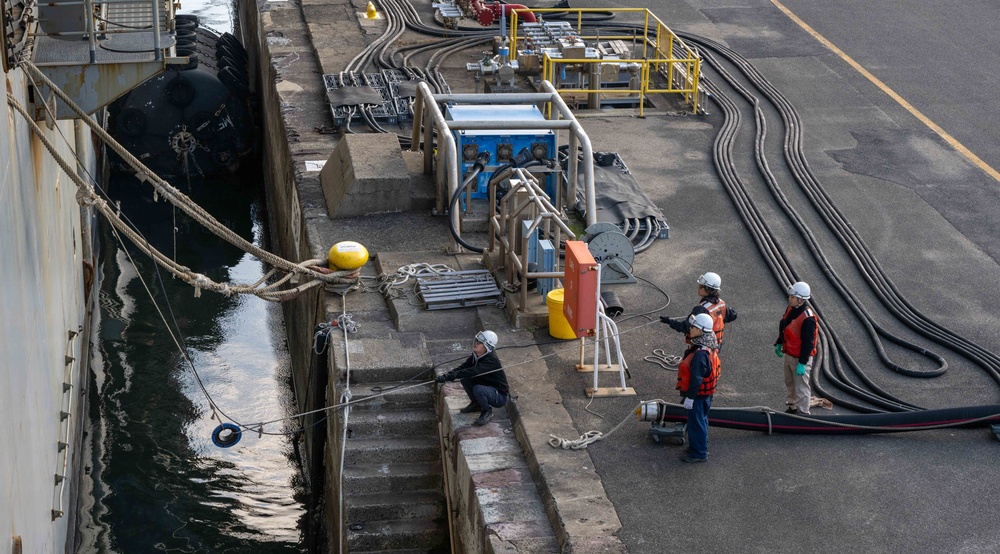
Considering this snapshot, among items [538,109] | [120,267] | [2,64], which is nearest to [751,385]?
[538,109]

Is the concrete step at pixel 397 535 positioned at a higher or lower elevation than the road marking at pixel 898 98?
lower

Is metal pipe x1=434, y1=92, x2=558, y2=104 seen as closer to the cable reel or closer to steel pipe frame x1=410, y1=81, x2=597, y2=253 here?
steel pipe frame x1=410, y1=81, x2=597, y2=253

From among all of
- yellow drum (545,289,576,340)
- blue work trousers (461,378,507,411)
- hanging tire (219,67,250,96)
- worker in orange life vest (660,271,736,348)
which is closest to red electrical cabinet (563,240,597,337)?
yellow drum (545,289,576,340)

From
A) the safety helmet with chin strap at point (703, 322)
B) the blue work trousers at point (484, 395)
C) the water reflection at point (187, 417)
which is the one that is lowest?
the water reflection at point (187, 417)

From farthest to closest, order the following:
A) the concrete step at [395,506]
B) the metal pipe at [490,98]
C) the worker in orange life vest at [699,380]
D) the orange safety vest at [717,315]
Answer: the metal pipe at [490,98]
the concrete step at [395,506]
the orange safety vest at [717,315]
the worker in orange life vest at [699,380]

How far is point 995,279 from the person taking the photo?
15.6 m

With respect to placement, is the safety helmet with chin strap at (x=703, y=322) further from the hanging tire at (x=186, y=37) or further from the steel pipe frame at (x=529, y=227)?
the hanging tire at (x=186, y=37)

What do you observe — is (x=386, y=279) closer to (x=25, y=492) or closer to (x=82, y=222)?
(x=25, y=492)

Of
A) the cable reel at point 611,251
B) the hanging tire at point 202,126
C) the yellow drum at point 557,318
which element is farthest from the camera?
the hanging tire at point 202,126

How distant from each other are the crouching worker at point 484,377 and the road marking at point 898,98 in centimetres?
1069

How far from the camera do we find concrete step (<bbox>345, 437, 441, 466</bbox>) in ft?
41.1

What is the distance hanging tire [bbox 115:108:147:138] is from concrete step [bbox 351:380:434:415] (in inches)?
559

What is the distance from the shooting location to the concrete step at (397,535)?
1203cm

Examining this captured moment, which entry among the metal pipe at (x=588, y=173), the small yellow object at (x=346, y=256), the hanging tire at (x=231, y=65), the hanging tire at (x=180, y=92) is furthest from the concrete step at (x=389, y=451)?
the hanging tire at (x=231, y=65)
